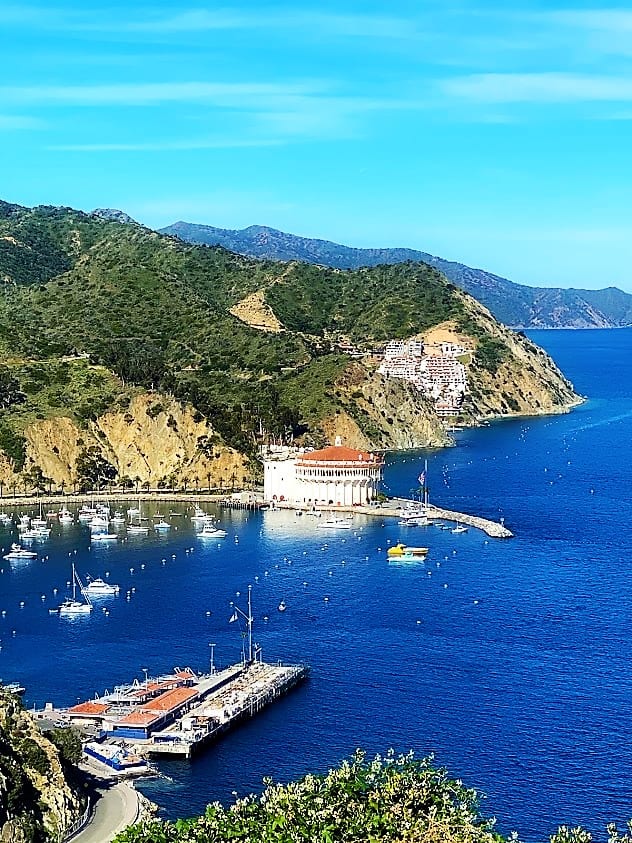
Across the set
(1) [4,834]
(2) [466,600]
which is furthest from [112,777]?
(2) [466,600]

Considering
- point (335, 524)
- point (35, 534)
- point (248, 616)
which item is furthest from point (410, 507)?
point (248, 616)

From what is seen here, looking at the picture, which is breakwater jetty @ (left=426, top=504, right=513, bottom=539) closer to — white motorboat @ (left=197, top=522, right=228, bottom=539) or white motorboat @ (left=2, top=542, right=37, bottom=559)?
white motorboat @ (left=197, top=522, right=228, bottom=539)

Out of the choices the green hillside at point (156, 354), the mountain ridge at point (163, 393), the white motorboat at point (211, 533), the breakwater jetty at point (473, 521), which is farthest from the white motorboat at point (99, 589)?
the green hillside at point (156, 354)

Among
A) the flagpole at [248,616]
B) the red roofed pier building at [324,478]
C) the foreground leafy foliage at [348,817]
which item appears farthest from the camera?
the red roofed pier building at [324,478]

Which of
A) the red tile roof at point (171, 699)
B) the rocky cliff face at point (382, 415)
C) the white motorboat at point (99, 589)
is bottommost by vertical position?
the red tile roof at point (171, 699)

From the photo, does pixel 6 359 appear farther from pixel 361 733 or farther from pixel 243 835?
pixel 243 835

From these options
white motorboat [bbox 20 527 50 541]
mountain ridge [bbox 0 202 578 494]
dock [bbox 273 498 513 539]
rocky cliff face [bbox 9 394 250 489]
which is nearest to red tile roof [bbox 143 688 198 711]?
white motorboat [bbox 20 527 50 541]

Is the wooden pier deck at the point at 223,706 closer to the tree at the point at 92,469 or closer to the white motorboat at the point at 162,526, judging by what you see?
the white motorboat at the point at 162,526
